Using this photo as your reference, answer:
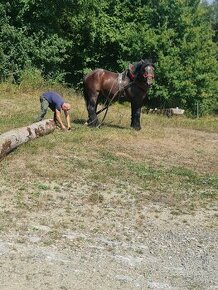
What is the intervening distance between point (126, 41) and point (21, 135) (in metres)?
17.2

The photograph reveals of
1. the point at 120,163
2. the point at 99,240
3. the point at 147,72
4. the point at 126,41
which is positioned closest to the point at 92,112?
the point at 147,72

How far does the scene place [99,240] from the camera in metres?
6.44

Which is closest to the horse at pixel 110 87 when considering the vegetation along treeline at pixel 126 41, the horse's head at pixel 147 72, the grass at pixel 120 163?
the horse's head at pixel 147 72

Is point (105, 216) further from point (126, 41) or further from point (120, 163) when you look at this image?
point (126, 41)

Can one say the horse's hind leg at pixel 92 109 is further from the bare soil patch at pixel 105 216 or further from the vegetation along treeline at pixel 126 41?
the vegetation along treeline at pixel 126 41

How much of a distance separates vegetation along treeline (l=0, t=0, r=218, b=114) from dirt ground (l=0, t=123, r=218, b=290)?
1620 cm

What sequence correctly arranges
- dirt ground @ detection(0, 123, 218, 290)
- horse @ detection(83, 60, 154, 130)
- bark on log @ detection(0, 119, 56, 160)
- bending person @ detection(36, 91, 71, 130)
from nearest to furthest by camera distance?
dirt ground @ detection(0, 123, 218, 290) < bark on log @ detection(0, 119, 56, 160) < bending person @ detection(36, 91, 71, 130) < horse @ detection(83, 60, 154, 130)

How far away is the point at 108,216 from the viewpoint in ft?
24.1

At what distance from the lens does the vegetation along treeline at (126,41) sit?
24.1 metres

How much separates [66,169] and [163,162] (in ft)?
8.15

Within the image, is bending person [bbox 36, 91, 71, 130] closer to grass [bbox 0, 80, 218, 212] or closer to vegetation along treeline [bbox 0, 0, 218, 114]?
grass [bbox 0, 80, 218, 212]

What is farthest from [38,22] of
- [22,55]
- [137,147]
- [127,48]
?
[137,147]

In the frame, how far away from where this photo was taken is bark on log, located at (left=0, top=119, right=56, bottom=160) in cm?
982

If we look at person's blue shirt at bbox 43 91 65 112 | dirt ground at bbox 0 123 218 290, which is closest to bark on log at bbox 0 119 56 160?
person's blue shirt at bbox 43 91 65 112
